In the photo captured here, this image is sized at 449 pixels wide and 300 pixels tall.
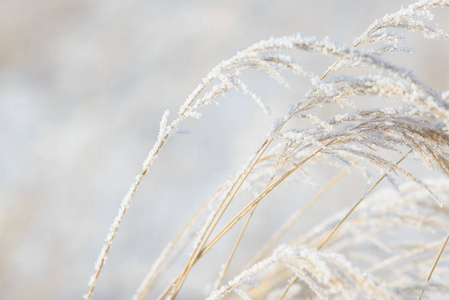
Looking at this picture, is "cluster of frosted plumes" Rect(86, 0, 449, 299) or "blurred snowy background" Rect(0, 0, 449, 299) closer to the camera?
"cluster of frosted plumes" Rect(86, 0, 449, 299)

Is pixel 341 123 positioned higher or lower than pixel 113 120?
lower

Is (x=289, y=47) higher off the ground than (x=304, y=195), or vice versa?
(x=304, y=195)

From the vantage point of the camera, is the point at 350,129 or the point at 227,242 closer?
the point at 350,129

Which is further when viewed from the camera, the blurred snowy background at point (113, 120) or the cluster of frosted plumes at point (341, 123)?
the blurred snowy background at point (113, 120)

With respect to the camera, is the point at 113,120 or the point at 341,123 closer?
the point at 341,123

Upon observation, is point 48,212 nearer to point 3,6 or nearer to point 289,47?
point 3,6

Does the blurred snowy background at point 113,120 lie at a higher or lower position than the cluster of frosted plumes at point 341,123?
higher

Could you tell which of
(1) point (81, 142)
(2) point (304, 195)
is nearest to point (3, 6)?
(1) point (81, 142)

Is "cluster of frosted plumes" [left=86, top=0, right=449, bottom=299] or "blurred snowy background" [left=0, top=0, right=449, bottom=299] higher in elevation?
"blurred snowy background" [left=0, top=0, right=449, bottom=299]
